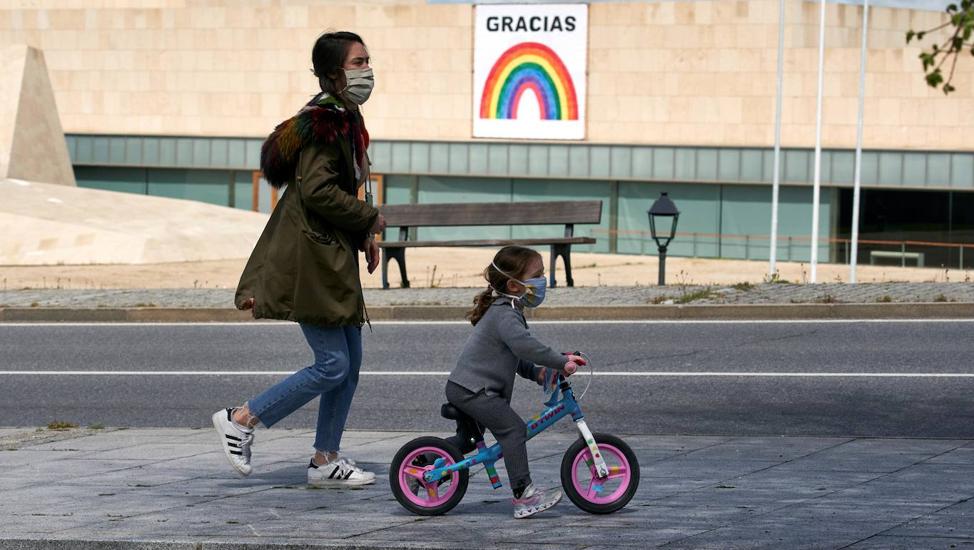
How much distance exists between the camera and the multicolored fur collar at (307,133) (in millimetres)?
6375

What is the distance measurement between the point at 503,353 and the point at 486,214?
603 inches

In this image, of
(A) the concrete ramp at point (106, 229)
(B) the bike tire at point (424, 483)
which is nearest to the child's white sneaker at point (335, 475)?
(B) the bike tire at point (424, 483)

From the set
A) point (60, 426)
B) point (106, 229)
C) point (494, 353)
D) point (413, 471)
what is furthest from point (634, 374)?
point (106, 229)

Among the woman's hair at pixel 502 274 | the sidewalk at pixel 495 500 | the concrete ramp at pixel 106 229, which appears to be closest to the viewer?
the sidewalk at pixel 495 500

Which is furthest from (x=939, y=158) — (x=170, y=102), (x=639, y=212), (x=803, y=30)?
(x=170, y=102)

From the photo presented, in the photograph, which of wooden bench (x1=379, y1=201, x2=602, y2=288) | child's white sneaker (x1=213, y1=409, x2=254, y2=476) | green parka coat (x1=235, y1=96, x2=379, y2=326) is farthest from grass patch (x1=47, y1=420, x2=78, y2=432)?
wooden bench (x1=379, y1=201, x2=602, y2=288)

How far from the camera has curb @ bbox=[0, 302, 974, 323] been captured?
609 inches

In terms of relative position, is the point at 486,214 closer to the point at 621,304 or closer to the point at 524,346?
the point at 621,304

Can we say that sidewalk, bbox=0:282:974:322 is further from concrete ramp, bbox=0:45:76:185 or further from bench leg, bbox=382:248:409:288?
concrete ramp, bbox=0:45:76:185

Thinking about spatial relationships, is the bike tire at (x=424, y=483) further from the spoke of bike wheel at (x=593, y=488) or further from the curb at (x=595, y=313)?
the curb at (x=595, y=313)

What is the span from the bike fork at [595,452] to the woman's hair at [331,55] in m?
1.86

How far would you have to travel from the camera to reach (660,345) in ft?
44.2

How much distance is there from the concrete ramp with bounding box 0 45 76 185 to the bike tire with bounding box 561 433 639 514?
29.7m

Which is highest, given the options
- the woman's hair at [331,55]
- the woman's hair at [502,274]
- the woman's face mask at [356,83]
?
the woman's hair at [331,55]
